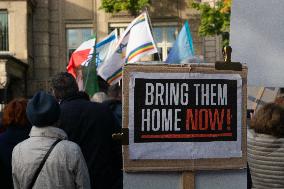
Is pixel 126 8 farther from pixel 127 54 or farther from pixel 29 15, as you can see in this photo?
pixel 127 54

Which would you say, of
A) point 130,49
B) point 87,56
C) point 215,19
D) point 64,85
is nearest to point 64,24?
point 215,19

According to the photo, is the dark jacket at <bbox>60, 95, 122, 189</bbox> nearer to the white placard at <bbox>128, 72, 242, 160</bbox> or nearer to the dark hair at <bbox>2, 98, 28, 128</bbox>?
the dark hair at <bbox>2, 98, 28, 128</bbox>

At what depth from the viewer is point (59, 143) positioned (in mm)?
3477

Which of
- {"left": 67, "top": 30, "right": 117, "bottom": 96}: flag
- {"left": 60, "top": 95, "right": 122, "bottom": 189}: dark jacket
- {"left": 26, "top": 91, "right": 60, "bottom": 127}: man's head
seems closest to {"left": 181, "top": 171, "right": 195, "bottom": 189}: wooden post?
{"left": 26, "top": 91, "right": 60, "bottom": 127}: man's head

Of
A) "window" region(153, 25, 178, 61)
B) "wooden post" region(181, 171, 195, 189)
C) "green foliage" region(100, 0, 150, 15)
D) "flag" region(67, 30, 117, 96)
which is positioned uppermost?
"green foliage" region(100, 0, 150, 15)

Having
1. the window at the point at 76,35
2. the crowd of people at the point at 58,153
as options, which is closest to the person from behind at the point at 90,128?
the crowd of people at the point at 58,153

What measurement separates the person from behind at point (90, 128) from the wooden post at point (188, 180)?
1.33 metres

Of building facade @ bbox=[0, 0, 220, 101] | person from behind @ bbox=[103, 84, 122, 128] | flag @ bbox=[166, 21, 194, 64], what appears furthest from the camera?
building facade @ bbox=[0, 0, 220, 101]

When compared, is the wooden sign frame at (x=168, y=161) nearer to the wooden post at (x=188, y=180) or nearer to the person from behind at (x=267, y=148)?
the wooden post at (x=188, y=180)

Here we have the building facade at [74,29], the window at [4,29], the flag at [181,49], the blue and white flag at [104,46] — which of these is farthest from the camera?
the building facade at [74,29]

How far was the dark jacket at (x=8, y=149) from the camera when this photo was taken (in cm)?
408

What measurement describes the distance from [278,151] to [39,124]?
1549mm

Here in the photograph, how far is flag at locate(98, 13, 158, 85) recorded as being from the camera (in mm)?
10641

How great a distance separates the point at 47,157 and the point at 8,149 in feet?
2.78
